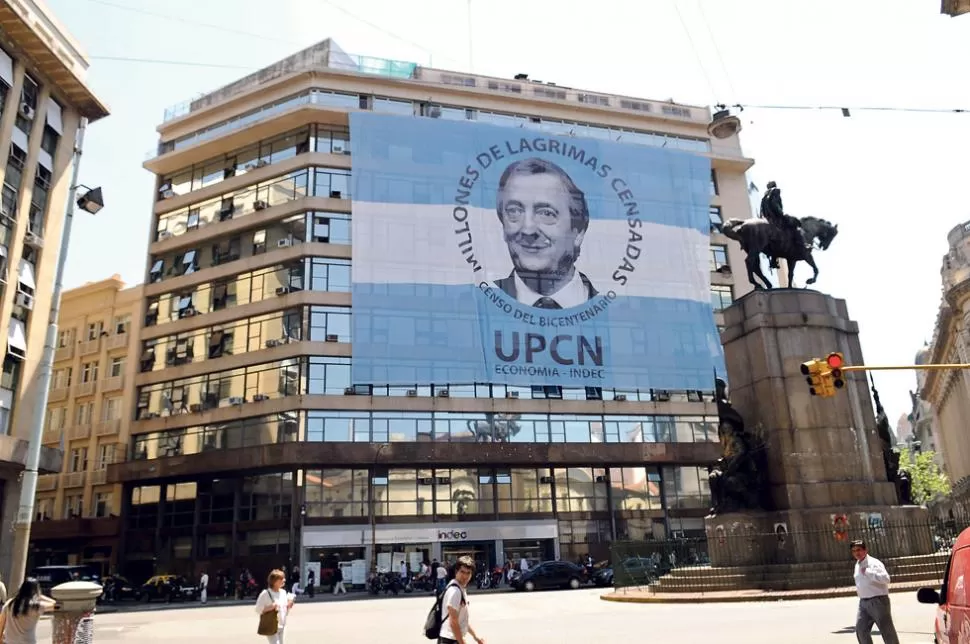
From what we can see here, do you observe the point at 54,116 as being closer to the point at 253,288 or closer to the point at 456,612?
the point at 253,288

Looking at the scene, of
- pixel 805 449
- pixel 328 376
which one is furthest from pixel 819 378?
pixel 328 376

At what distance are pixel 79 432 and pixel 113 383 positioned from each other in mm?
4054

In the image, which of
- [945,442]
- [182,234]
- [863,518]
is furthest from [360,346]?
[945,442]

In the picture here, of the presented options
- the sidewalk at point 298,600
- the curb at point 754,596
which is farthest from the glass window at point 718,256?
the curb at point 754,596

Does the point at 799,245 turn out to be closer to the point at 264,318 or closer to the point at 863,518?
the point at 863,518

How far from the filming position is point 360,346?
4344 centimetres

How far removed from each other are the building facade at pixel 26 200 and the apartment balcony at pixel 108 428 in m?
14.0

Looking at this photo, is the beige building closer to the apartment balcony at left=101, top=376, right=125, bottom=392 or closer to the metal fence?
the metal fence

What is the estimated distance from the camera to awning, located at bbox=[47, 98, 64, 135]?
39.3 metres

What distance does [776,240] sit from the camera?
22.6 metres

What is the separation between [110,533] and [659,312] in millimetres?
37634

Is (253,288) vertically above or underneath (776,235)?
above

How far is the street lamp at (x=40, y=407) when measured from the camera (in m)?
14.7

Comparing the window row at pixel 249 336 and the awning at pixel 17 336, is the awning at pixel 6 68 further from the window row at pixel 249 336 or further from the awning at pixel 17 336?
the window row at pixel 249 336
